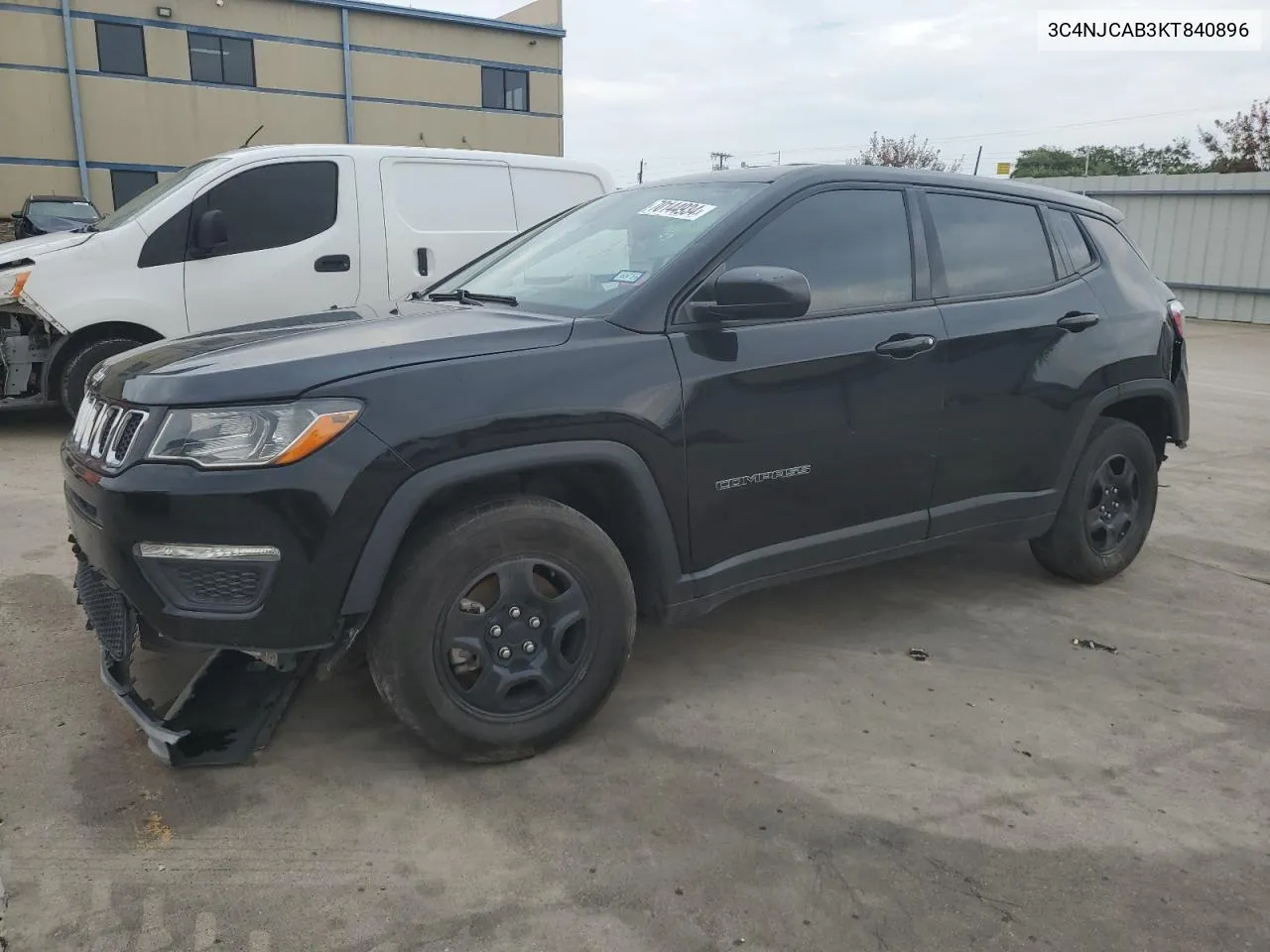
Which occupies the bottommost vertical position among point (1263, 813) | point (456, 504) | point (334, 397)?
point (1263, 813)

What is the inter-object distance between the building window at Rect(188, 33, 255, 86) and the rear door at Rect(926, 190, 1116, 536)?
23.6 m

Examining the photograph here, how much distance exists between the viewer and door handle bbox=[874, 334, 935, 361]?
133 inches

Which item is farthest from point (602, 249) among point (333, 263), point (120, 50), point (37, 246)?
point (120, 50)

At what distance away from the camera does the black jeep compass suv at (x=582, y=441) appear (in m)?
2.47

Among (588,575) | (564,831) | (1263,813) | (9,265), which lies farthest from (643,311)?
(9,265)

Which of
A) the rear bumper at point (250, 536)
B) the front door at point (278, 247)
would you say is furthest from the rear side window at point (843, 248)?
the front door at point (278, 247)

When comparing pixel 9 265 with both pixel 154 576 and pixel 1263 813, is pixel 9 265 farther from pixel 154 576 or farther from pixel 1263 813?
pixel 1263 813

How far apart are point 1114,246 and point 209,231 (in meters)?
5.40

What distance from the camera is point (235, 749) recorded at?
9.29 ft

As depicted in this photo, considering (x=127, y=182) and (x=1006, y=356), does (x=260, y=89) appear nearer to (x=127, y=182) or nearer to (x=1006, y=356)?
(x=127, y=182)

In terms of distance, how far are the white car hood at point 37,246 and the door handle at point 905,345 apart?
5490 mm

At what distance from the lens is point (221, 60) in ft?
76.0

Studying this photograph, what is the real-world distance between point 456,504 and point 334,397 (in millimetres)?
457

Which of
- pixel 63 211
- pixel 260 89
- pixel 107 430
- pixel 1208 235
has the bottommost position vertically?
pixel 107 430
